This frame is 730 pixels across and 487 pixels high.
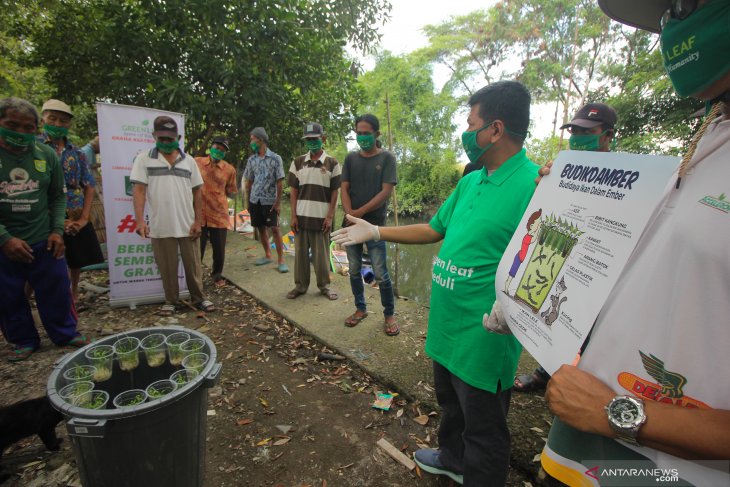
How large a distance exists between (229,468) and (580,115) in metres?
4.09

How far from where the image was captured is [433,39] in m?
22.5

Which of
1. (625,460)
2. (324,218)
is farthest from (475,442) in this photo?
(324,218)

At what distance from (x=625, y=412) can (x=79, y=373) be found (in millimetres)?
2324

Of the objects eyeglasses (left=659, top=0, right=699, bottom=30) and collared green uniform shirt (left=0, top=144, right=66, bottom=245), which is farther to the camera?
collared green uniform shirt (left=0, top=144, right=66, bottom=245)

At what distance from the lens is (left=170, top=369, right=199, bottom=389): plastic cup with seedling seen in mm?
1729

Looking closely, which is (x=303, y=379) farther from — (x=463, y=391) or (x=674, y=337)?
(x=674, y=337)

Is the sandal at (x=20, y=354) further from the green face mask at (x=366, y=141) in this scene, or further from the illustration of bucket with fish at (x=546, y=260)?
the illustration of bucket with fish at (x=546, y=260)

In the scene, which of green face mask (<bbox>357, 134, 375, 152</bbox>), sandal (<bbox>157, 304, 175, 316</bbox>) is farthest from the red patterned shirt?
green face mask (<bbox>357, 134, 375, 152</bbox>)

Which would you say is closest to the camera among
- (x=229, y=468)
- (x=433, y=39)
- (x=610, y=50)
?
(x=229, y=468)

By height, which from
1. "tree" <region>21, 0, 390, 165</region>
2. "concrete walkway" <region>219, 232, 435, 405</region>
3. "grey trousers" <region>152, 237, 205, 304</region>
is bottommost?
"concrete walkway" <region>219, 232, 435, 405</region>

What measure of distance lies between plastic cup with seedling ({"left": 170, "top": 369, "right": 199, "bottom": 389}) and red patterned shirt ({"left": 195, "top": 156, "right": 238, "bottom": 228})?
4.06m

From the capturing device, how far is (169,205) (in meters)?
4.20

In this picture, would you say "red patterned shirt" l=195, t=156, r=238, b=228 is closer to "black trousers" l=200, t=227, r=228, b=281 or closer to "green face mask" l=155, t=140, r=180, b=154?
"black trousers" l=200, t=227, r=228, b=281

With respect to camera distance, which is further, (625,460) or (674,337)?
(625,460)
